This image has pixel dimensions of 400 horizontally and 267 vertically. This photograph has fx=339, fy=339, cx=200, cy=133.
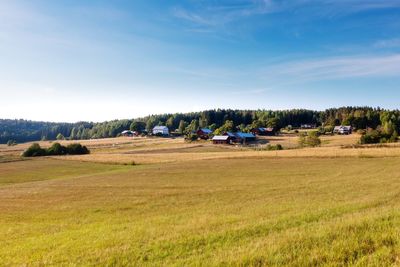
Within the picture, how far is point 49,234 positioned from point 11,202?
18079 millimetres

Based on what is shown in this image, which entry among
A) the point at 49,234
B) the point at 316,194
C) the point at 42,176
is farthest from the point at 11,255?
the point at 42,176

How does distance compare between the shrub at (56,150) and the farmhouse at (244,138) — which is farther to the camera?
the farmhouse at (244,138)

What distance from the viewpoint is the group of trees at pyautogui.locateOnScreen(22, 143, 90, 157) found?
103500 millimetres

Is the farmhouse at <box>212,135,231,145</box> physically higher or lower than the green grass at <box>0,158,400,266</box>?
lower

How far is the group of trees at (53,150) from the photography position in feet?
340

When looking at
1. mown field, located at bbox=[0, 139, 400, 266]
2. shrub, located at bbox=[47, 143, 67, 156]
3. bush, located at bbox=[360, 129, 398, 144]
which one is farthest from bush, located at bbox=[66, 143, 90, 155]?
bush, located at bbox=[360, 129, 398, 144]

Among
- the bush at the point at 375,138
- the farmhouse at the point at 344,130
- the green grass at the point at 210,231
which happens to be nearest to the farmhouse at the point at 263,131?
the farmhouse at the point at 344,130

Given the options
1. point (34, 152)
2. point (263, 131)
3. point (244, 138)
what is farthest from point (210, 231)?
point (263, 131)

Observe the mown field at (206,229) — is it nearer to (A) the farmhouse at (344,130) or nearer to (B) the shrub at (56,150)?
(B) the shrub at (56,150)

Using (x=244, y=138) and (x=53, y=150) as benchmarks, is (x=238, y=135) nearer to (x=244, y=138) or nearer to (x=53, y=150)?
(x=244, y=138)

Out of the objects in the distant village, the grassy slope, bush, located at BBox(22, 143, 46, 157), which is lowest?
the grassy slope

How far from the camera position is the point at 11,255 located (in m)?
13.4

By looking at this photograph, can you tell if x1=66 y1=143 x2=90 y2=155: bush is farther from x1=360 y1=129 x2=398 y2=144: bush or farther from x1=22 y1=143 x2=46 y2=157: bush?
x1=360 y1=129 x2=398 y2=144: bush

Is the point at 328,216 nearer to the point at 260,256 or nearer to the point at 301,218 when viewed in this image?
the point at 301,218
